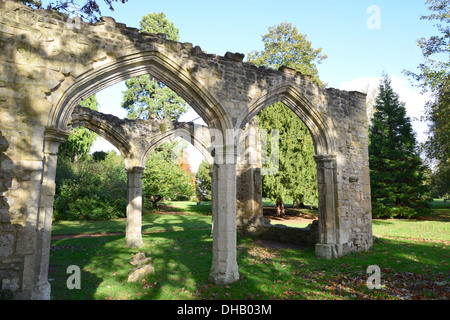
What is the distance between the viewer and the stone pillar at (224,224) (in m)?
5.75

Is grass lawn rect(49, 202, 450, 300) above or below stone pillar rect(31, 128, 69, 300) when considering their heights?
below

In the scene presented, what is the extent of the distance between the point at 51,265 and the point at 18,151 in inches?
170

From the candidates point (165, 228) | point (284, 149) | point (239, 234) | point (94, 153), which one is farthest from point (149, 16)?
point (239, 234)

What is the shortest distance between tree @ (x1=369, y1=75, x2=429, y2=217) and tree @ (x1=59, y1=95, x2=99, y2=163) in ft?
76.3

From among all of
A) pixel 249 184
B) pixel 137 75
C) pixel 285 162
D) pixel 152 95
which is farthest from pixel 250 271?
pixel 152 95

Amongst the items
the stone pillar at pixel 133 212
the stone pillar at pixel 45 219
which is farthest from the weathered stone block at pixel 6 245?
the stone pillar at pixel 133 212

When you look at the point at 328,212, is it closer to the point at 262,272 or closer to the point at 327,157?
the point at 327,157

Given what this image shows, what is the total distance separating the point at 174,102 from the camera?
25328 millimetres

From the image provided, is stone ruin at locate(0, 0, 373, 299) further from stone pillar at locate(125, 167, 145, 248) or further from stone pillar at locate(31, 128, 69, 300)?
stone pillar at locate(125, 167, 145, 248)

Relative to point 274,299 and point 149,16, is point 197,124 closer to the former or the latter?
point 274,299

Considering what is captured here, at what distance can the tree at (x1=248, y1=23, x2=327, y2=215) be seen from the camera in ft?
62.0

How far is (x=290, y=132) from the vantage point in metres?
19.7

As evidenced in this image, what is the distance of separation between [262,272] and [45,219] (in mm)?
4722

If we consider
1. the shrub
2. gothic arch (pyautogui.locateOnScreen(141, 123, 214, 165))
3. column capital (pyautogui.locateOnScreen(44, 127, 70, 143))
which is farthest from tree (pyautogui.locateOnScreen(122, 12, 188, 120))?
column capital (pyautogui.locateOnScreen(44, 127, 70, 143))
